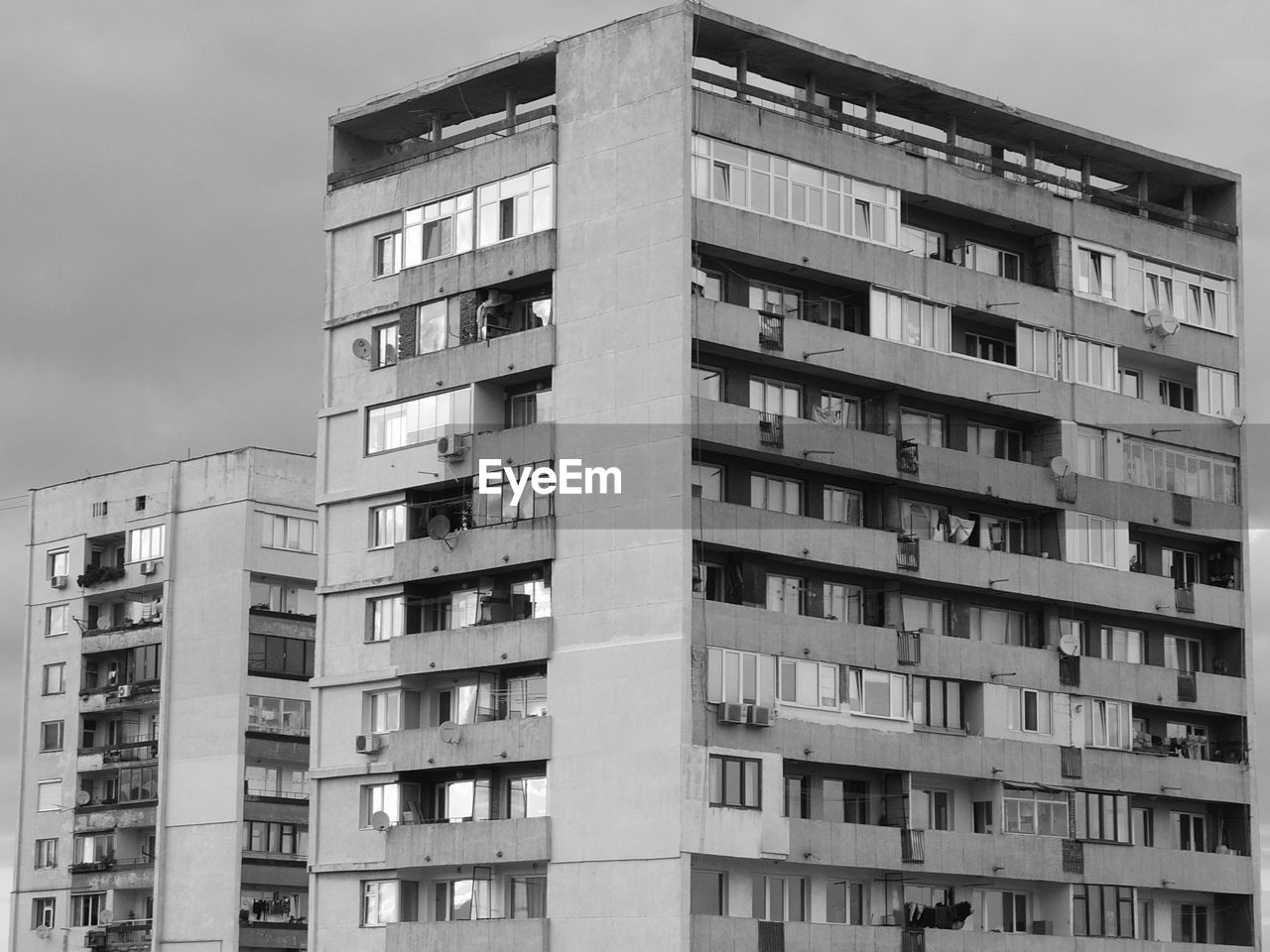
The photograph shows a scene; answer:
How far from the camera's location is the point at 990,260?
70.8 m

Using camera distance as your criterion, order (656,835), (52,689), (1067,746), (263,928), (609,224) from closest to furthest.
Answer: (656,835) < (609,224) < (1067,746) < (263,928) < (52,689)

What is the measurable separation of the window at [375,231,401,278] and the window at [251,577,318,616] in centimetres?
3195

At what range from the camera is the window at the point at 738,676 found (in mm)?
60250

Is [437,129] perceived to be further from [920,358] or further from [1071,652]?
[1071,652]

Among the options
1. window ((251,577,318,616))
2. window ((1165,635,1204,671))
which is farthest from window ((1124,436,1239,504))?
window ((251,577,318,616))

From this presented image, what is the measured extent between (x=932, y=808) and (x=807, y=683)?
6.15m

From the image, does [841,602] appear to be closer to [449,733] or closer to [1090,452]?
[1090,452]

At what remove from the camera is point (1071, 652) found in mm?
68125

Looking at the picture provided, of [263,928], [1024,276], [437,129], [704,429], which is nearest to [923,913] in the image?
[704,429]

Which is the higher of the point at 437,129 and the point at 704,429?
the point at 437,129

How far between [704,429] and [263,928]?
41461 millimetres

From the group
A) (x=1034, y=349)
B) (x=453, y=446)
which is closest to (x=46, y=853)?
(x=453, y=446)

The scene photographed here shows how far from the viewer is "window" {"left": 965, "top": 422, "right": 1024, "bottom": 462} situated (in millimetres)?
69506

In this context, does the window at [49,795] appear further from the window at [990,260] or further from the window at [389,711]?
the window at [990,260]
